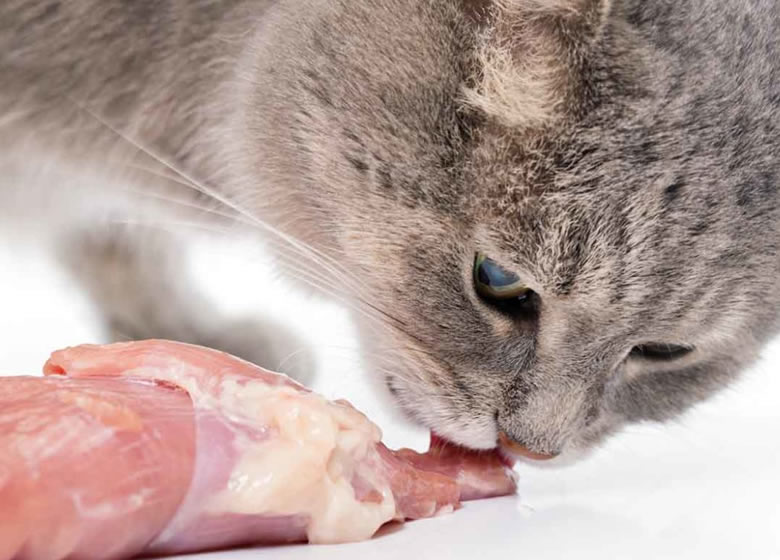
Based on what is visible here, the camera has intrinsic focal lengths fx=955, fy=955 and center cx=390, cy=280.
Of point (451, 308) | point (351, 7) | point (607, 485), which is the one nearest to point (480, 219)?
point (451, 308)

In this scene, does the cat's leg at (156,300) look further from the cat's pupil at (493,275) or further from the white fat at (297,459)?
the white fat at (297,459)

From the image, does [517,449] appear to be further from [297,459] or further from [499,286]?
[297,459]

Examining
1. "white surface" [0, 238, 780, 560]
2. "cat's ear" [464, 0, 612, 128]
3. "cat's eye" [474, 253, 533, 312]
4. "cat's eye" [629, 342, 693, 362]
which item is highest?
"cat's ear" [464, 0, 612, 128]

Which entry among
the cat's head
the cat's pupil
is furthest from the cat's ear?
the cat's pupil

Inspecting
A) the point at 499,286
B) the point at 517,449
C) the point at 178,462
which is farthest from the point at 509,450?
the point at 178,462

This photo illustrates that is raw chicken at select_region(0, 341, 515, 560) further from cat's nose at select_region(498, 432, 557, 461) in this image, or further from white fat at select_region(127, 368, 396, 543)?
cat's nose at select_region(498, 432, 557, 461)

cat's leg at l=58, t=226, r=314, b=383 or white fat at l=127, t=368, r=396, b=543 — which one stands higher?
white fat at l=127, t=368, r=396, b=543

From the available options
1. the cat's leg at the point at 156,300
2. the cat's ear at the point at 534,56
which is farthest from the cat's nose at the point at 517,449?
the cat's leg at the point at 156,300

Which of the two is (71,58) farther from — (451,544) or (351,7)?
(451,544)
